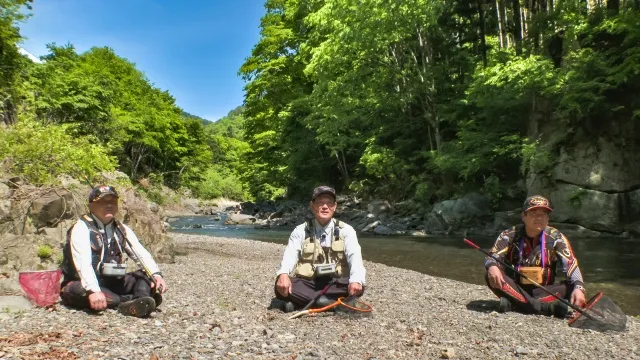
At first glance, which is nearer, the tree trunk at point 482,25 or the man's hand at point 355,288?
the man's hand at point 355,288

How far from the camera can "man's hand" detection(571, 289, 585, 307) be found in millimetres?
5902

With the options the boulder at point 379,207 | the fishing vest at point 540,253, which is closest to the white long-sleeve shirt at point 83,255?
the fishing vest at point 540,253

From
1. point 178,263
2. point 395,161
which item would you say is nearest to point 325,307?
point 178,263

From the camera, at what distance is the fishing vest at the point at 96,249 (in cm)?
552

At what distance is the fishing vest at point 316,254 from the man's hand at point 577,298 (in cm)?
285

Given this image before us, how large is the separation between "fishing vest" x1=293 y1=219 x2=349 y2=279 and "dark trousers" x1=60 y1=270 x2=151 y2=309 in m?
1.90

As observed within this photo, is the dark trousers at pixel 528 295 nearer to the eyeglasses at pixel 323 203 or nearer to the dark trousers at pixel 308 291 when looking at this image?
the dark trousers at pixel 308 291

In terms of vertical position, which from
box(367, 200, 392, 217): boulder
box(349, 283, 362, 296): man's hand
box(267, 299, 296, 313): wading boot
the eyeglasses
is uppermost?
the eyeglasses

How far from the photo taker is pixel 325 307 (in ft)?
18.9

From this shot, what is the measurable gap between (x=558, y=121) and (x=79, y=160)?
61.7ft

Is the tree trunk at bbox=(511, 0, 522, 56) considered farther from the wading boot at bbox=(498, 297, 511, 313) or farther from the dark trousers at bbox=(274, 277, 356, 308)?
the dark trousers at bbox=(274, 277, 356, 308)

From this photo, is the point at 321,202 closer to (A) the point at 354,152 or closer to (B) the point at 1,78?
(B) the point at 1,78

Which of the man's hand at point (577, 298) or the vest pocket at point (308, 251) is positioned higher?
the vest pocket at point (308, 251)

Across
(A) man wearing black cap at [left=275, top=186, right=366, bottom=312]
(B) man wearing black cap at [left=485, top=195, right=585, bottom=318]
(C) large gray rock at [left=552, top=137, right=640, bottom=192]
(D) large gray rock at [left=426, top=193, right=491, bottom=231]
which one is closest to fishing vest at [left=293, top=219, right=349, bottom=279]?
(A) man wearing black cap at [left=275, top=186, right=366, bottom=312]
